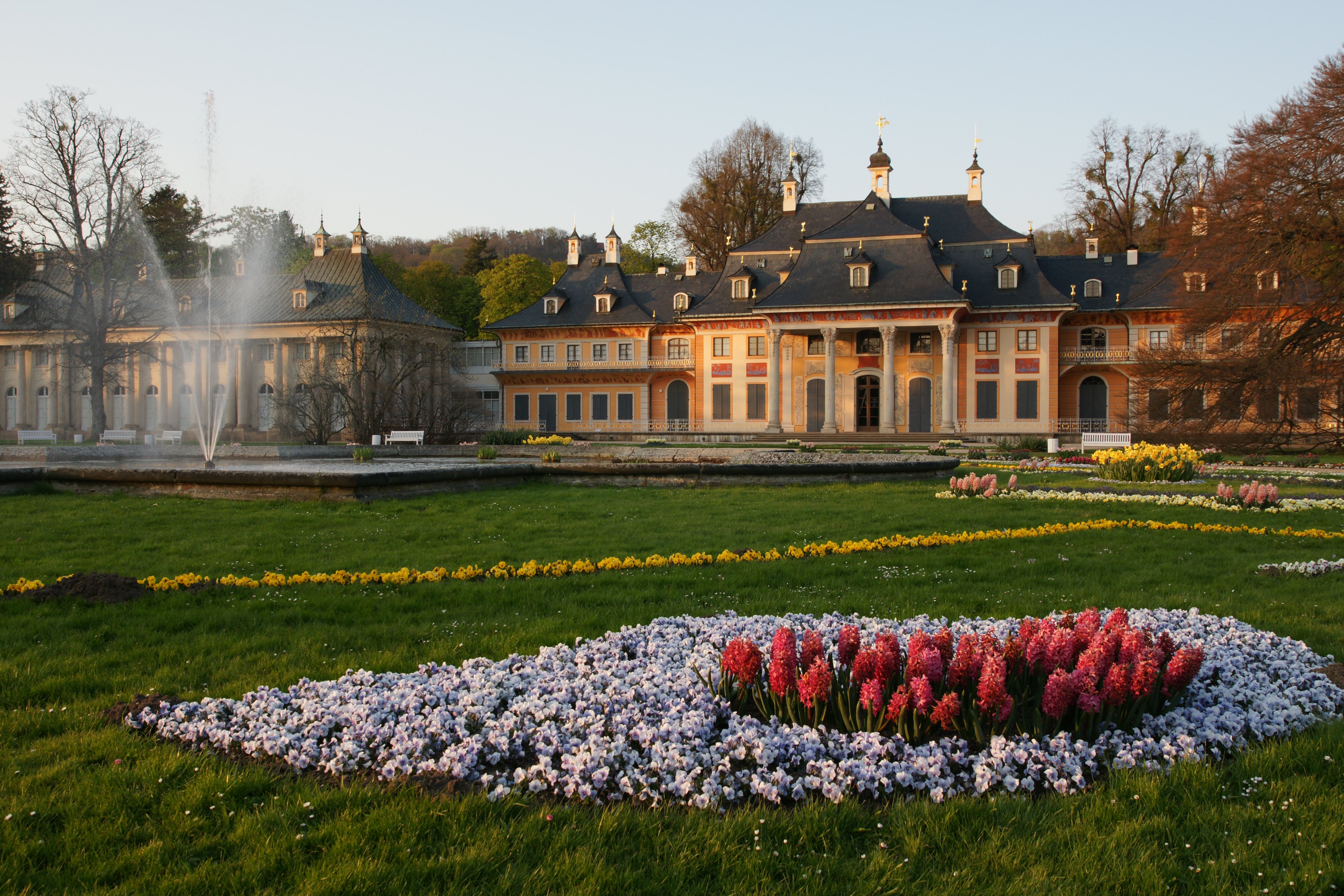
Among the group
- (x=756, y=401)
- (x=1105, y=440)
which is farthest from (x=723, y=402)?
(x=1105, y=440)

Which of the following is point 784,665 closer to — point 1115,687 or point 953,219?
point 1115,687

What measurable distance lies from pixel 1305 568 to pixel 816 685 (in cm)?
628

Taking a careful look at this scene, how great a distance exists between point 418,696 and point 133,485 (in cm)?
1170

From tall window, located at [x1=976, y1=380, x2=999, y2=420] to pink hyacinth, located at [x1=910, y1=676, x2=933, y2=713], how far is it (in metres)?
41.7

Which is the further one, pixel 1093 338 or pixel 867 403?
pixel 867 403

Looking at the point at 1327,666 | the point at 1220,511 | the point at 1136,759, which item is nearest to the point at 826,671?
the point at 1136,759

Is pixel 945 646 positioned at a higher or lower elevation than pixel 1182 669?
higher

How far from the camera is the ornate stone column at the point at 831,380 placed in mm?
43031

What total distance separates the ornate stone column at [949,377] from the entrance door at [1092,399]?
7.14m

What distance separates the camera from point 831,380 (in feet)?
143

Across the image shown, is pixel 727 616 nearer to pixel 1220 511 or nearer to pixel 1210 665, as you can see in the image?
pixel 1210 665

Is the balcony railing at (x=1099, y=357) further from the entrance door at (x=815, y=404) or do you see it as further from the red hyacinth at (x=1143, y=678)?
the red hyacinth at (x=1143, y=678)

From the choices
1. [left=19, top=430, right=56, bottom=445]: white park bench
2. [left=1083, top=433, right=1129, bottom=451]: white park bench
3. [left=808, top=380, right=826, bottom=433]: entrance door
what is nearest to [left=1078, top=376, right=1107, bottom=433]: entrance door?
[left=808, top=380, right=826, bottom=433]: entrance door

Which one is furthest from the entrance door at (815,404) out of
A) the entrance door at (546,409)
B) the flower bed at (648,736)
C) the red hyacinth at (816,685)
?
the red hyacinth at (816,685)
